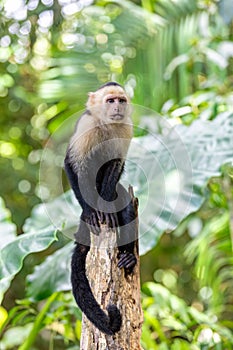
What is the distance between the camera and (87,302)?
4.02 ft

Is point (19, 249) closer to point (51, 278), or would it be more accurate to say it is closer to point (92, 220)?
point (51, 278)

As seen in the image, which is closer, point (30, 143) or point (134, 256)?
point (134, 256)

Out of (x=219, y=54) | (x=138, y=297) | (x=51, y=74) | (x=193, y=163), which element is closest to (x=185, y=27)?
(x=219, y=54)

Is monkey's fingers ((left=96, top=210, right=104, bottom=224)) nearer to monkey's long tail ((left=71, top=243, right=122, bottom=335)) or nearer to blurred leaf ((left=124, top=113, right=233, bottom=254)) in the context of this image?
monkey's long tail ((left=71, top=243, right=122, bottom=335))

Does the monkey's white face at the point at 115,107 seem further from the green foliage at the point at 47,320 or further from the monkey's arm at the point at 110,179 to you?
the green foliage at the point at 47,320

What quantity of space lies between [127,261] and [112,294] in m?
0.07

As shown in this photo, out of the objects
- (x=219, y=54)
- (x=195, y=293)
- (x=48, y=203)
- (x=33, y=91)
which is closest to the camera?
(x=48, y=203)

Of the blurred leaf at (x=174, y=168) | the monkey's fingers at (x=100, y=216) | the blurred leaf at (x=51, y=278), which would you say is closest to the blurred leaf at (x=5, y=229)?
the blurred leaf at (x=51, y=278)

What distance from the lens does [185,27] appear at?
2324 millimetres

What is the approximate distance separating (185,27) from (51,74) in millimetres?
571

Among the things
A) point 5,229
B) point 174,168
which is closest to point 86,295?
point 5,229

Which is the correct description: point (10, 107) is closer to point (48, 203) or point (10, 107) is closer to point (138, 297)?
point (48, 203)

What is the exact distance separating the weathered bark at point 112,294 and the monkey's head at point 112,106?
32cm

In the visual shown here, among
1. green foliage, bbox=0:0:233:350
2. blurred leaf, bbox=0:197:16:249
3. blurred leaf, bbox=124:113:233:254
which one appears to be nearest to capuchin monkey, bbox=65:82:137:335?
green foliage, bbox=0:0:233:350
